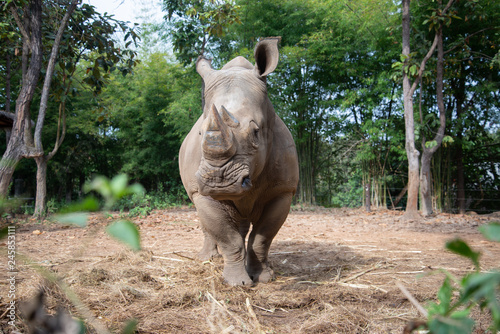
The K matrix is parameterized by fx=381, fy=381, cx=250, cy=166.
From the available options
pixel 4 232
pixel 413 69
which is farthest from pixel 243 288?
pixel 413 69

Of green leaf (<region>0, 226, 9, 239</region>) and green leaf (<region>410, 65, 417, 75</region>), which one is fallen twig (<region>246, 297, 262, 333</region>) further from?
green leaf (<region>410, 65, 417, 75</region>)

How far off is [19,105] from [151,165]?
34.1 feet

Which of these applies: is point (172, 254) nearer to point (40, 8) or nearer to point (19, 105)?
point (19, 105)

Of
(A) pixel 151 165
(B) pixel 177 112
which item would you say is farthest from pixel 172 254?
(A) pixel 151 165

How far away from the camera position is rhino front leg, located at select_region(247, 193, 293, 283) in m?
3.79

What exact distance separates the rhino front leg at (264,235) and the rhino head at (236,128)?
381 mm

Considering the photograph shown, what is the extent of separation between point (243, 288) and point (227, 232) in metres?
0.53

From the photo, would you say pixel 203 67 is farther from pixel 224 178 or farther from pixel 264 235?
pixel 264 235

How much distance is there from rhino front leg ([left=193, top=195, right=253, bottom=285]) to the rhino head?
43cm

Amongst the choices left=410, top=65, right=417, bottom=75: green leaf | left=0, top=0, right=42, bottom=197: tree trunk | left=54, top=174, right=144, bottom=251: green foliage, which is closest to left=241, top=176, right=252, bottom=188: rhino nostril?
left=54, top=174, right=144, bottom=251: green foliage

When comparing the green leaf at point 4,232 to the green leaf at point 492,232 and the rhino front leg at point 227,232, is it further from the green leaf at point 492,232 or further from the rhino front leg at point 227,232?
the rhino front leg at point 227,232

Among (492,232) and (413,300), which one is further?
(413,300)

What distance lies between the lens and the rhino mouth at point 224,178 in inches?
107

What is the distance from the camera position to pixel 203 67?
378 centimetres
